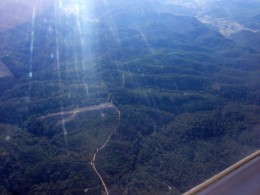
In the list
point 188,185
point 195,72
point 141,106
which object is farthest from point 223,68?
point 188,185

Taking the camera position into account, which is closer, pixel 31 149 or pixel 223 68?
pixel 31 149

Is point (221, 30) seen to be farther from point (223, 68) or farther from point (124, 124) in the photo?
point (124, 124)

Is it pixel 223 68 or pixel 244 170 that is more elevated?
pixel 244 170

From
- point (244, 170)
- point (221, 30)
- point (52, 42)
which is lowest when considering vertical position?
point (221, 30)

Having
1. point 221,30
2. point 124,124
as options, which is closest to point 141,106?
point 124,124

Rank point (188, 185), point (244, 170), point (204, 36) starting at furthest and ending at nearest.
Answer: point (204, 36) < point (188, 185) < point (244, 170)

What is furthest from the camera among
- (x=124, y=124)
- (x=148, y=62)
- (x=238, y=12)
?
(x=238, y=12)
